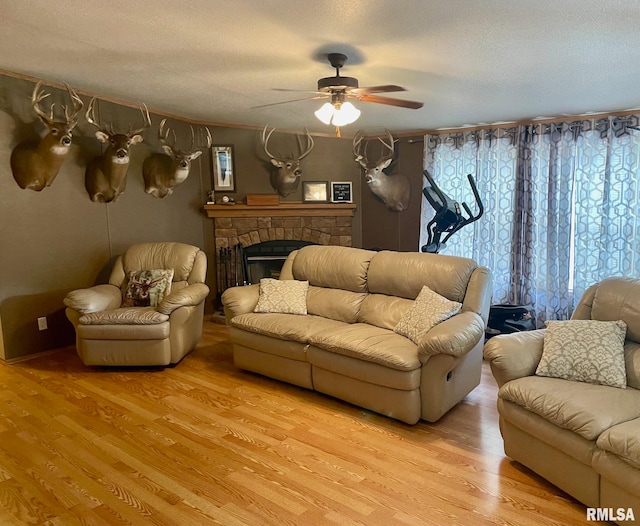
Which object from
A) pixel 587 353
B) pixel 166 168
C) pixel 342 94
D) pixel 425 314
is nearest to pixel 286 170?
pixel 166 168

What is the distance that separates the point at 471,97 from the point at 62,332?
14.5 feet

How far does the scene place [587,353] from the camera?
2467mm

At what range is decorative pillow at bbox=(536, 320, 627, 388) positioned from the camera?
2.41 meters

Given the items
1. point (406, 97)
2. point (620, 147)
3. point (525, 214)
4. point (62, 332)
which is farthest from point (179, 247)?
point (620, 147)

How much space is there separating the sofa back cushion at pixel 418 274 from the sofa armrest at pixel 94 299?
2328 millimetres

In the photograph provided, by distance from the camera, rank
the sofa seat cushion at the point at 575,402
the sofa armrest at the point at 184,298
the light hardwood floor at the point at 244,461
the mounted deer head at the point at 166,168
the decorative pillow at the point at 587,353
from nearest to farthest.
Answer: the sofa seat cushion at the point at 575,402, the light hardwood floor at the point at 244,461, the decorative pillow at the point at 587,353, the sofa armrest at the point at 184,298, the mounted deer head at the point at 166,168

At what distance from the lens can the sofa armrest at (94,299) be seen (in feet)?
12.9

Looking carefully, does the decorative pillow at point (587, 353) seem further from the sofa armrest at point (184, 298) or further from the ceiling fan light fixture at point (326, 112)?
the sofa armrest at point (184, 298)

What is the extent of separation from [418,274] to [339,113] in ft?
4.38

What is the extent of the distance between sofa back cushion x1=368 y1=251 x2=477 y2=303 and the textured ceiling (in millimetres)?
1416

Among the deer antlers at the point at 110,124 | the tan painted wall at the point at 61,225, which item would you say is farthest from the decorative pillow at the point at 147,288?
the deer antlers at the point at 110,124

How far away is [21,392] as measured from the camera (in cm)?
352

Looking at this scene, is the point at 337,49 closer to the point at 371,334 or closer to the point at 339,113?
the point at 339,113

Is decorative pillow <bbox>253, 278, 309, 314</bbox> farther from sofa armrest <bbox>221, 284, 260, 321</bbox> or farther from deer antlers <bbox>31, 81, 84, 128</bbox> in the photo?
deer antlers <bbox>31, 81, 84, 128</bbox>
